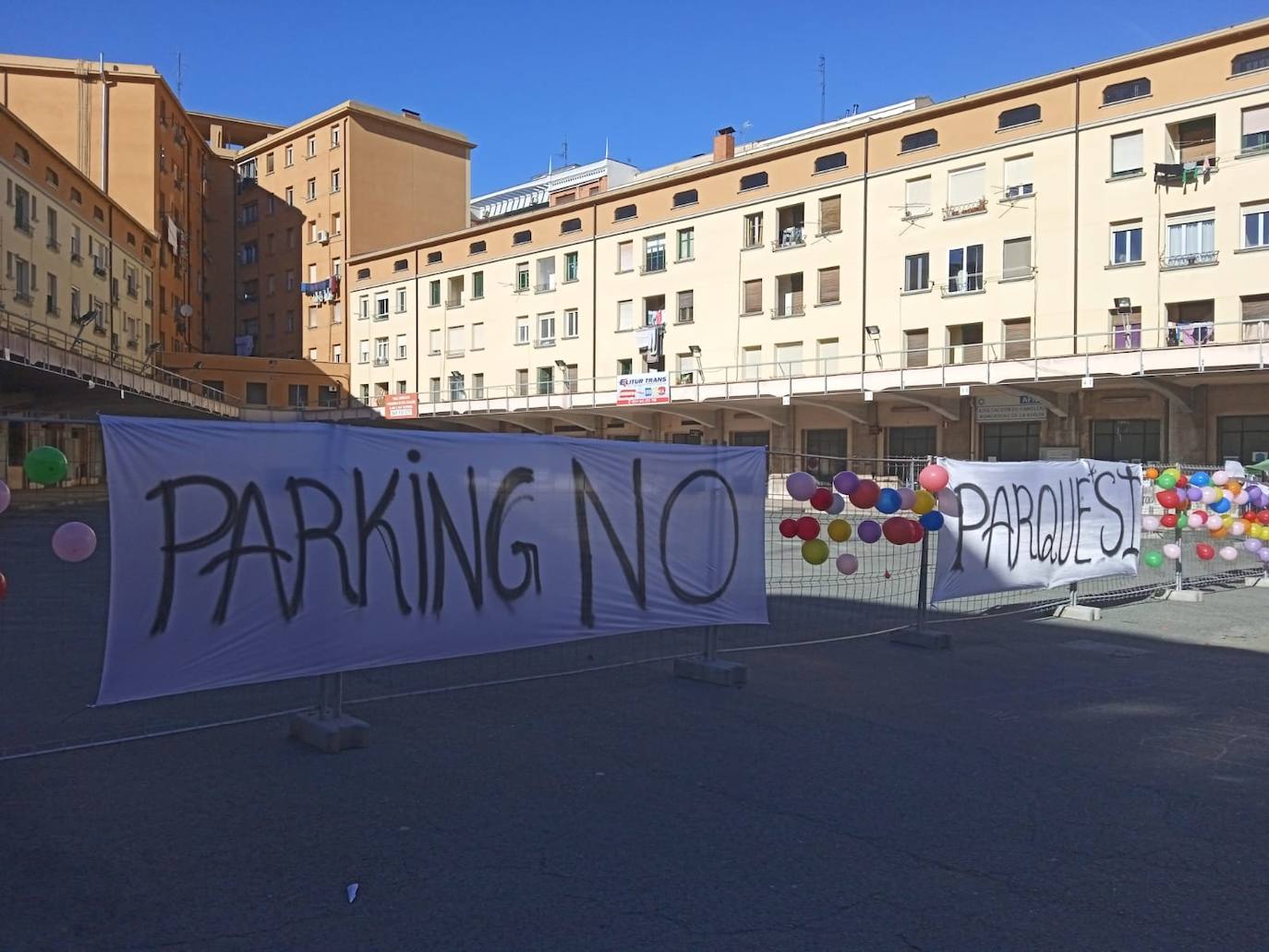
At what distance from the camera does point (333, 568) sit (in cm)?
557

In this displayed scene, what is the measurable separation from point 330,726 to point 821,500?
4754 mm

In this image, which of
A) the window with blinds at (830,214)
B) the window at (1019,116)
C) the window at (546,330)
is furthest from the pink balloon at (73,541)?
the window at (546,330)

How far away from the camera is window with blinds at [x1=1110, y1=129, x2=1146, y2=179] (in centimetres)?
3247

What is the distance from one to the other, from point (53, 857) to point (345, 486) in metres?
2.27

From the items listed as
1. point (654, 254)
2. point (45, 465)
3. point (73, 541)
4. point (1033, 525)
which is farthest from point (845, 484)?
point (654, 254)

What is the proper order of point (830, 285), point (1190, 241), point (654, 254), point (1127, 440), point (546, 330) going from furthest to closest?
1. point (546, 330)
2. point (654, 254)
3. point (830, 285)
4. point (1127, 440)
5. point (1190, 241)

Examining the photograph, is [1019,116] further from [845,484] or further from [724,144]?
[845,484]

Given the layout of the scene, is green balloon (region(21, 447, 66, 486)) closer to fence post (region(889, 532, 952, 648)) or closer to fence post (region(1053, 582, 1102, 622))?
fence post (region(889, 532, 952, 648))

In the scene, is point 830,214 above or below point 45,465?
above

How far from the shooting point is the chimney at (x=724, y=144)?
5053 cm

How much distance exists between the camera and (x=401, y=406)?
54156 millimetres

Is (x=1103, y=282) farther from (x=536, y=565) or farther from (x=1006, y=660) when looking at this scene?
(x=536, y=565)

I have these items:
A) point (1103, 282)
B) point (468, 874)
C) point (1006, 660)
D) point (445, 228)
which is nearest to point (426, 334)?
point (445, 228)

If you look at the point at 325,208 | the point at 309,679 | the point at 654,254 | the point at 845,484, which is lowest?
the point at 309,679
